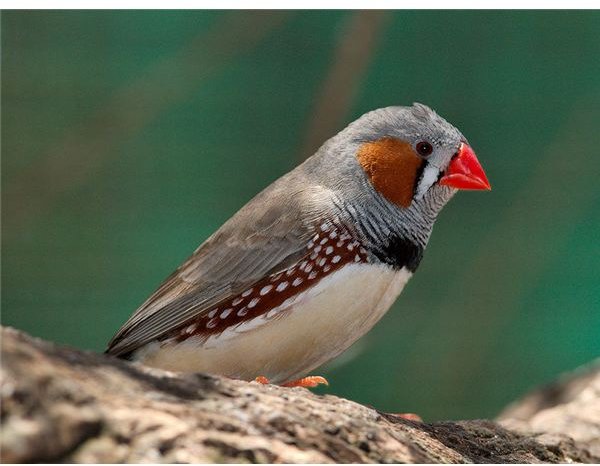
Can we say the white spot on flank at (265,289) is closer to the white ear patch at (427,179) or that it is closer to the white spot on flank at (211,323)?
the white spot on flank at (211,323)

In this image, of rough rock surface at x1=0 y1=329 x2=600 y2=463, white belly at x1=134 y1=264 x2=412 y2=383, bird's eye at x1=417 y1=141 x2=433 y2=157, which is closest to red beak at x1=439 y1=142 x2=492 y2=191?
bird's eye at x1=417 y1=141 x2=433 y2=157

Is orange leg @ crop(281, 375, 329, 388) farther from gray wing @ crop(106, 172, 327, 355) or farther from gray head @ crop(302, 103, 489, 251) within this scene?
gray head @ crop(302, 103, 489, 251)

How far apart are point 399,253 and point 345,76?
88.7 inches

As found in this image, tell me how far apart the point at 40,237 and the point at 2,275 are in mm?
359

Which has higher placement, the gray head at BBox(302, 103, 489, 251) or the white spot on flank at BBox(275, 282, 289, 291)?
the gray head at BBox(302, 103, 489, 251)

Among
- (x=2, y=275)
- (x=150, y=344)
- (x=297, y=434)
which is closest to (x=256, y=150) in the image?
(x=2, y=275)

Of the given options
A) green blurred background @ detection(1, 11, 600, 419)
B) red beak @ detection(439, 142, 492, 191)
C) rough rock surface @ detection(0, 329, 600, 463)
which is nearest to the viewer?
rough rock surface @ detection(0, 329, 600, 463)

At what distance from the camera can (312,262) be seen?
10.5ft

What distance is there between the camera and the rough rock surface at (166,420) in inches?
74.6

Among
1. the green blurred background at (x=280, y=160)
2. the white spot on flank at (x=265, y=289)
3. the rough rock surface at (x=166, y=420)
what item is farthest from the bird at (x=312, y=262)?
the green blurred background at (x=280, y=160)

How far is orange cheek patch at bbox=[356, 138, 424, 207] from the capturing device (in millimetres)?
3426

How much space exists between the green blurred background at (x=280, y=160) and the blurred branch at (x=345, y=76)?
0.28m

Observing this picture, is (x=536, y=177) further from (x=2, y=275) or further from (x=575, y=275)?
(x=2, y=275)

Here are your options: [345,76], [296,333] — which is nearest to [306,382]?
[296,333]
